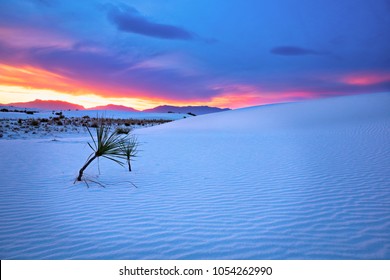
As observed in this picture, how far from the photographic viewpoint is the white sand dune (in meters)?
3.29

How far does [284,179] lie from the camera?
644 cm

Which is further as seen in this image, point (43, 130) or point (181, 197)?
point (43, 130)

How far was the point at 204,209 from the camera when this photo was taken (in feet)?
15.0

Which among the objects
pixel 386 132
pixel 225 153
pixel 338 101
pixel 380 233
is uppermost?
pixel 338 101

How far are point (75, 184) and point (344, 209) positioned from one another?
581 centimetres

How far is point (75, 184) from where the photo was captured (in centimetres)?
617

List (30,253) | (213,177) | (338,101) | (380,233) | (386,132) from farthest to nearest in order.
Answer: (338,101) → (386,132) → (213,177) → (380,233) → (30,253)

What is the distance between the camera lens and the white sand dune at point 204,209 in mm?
3287

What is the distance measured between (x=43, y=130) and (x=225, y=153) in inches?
722

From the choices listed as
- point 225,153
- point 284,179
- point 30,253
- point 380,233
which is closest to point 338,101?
point 225,153
